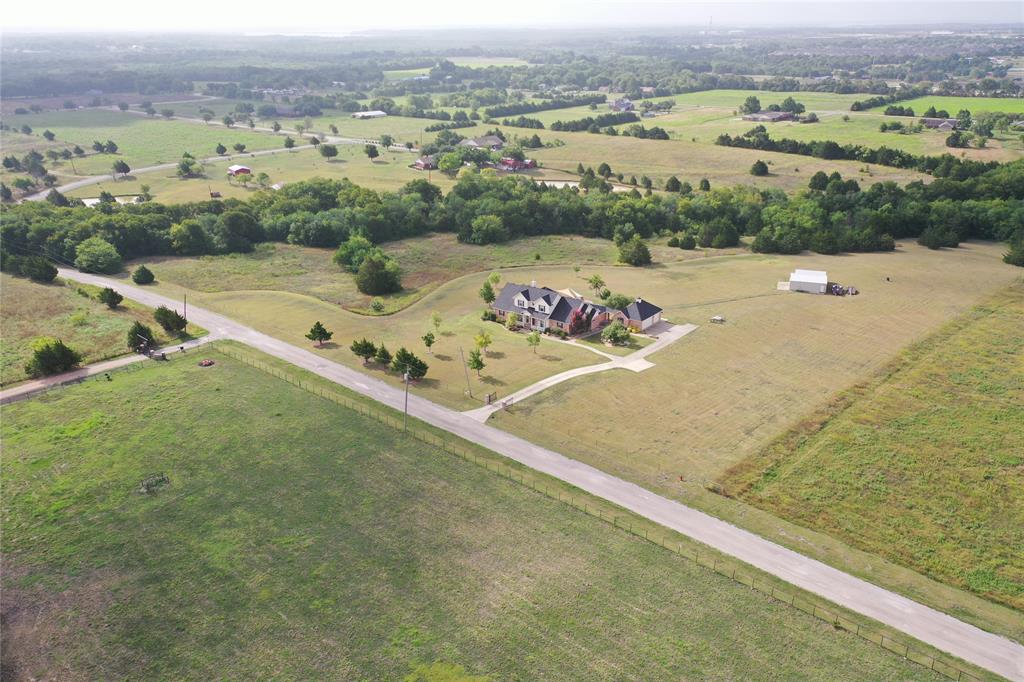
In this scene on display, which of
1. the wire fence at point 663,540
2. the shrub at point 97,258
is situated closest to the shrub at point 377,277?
the wire fence at point 663,540

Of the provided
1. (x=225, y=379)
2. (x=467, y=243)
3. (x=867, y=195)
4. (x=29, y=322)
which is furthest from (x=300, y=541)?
(x=867, y=195)

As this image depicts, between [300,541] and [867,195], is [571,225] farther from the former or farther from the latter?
[300,541]

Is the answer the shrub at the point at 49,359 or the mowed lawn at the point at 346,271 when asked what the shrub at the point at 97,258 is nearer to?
the mowed lawn at the point at 346,271

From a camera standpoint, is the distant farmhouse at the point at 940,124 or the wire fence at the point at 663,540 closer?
the wire fence at the point at 663,540

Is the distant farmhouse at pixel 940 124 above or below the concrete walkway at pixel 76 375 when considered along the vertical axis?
above

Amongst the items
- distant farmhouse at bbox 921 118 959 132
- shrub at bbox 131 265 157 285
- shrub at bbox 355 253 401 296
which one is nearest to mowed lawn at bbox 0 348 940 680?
shrub at bbox 355 253 401 296

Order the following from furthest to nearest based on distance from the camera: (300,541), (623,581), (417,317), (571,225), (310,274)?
(571,225) < (310,274) < (417,317) < (300,541) < (623,581)
